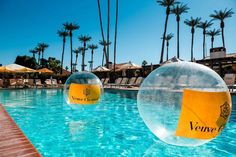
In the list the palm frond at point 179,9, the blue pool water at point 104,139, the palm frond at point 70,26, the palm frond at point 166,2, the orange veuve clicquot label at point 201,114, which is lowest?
the blue pool water at point 104,139

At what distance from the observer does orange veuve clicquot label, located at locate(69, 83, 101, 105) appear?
293 inches

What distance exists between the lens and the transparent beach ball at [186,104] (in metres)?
3.34

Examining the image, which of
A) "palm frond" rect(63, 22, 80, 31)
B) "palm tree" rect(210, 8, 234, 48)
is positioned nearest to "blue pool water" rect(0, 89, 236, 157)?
"palm frond" rect(63, 22, 80, 31)

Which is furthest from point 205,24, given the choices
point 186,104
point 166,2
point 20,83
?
point 186,104

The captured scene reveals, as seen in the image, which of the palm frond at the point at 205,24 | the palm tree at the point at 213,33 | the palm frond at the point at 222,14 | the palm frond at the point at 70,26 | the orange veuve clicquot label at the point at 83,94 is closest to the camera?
the orange veuve clicquot label at the point at 83,94

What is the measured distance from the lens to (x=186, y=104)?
337cm

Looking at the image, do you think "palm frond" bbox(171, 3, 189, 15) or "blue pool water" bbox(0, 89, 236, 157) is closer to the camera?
"blue pool water" bbox(0, 89, 236, 157)

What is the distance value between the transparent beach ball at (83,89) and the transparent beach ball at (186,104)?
3.90 meters

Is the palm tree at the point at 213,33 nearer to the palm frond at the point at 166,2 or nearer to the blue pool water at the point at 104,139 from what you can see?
the palm frond at the point at 166,2

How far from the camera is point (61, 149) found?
471cm

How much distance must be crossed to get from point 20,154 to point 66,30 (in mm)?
55844

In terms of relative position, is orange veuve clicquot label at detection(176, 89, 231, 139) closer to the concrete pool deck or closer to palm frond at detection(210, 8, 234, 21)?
the concrete pool deck

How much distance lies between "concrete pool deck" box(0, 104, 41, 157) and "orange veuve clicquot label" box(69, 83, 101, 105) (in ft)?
8.32

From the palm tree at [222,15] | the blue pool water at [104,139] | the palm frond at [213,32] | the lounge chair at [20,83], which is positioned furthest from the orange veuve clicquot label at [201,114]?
the palm frond at [213,32]
